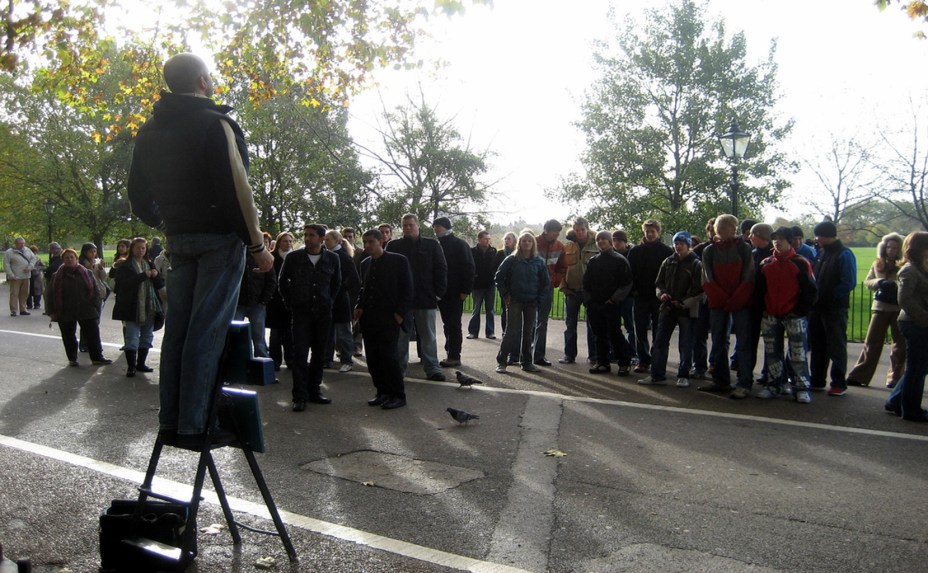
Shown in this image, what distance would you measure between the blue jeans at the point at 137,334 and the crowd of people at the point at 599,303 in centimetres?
2

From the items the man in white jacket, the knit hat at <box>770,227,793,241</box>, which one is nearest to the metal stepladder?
the knit hat at <box>770,227,793,241</box>

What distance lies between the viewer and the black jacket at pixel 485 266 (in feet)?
49.2

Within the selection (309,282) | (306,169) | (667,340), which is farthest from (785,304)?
(306,169)

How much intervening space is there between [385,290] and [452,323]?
3243 mm

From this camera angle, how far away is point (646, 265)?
11266 mm

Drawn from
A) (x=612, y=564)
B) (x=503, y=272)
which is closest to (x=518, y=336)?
(x=503, y=272)

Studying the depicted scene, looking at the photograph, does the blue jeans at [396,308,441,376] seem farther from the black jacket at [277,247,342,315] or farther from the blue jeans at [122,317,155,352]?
the blue jeans at [122,317,155,352]

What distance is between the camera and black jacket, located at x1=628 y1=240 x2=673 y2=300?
36.9 ft

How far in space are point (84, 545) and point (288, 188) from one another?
29.0m

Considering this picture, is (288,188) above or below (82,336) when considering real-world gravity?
above

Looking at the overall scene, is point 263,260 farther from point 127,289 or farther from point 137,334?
point 127,289

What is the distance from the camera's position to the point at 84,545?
14.4 ft

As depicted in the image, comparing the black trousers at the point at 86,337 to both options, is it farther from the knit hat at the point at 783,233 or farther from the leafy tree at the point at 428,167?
the leafy tree at the point at 428,167

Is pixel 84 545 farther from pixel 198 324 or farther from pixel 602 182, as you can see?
pixel 602 182
